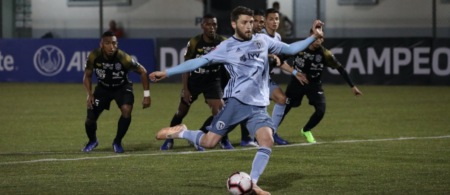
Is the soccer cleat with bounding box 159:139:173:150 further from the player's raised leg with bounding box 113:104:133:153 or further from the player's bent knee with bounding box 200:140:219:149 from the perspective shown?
the player's bent knee with bounding box 200:140:219:149

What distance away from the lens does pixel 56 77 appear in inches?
909

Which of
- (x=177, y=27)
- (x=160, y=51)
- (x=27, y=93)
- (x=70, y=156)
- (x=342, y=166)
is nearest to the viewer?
(x=342, y=166)

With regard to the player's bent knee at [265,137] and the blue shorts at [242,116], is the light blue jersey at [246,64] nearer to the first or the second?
the blue shorts at [242,116]

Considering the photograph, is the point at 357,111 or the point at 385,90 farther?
the point at 385,90

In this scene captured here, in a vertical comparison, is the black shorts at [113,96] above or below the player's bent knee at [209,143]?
above

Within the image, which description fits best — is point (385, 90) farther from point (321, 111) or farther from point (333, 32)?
point (321, 111)

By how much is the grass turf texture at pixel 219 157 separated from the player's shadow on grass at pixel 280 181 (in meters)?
0.01

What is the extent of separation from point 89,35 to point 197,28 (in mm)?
4439

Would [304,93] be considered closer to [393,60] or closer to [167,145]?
[167,145]

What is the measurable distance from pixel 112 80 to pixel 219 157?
1.86 metres

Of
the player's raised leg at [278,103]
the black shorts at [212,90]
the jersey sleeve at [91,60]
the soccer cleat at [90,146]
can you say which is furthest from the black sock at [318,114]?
the jersey sleeve at [91,60]

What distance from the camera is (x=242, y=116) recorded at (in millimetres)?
6633

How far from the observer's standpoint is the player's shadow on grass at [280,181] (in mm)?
6811

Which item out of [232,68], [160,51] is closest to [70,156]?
[232,68]
